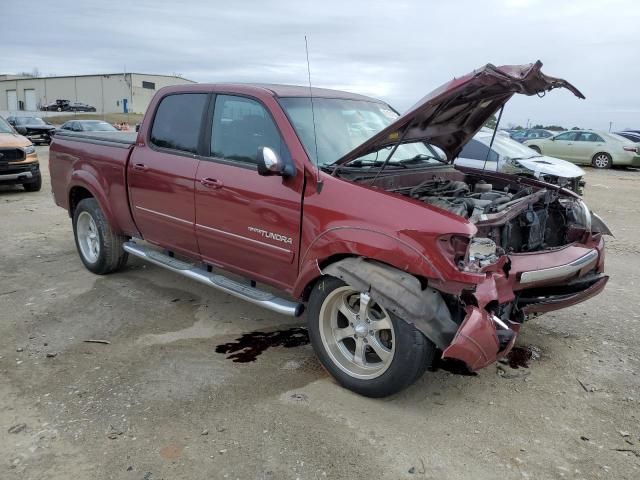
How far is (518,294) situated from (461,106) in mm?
1413

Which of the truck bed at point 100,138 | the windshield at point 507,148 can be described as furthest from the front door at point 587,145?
the truck bed at point 100,138

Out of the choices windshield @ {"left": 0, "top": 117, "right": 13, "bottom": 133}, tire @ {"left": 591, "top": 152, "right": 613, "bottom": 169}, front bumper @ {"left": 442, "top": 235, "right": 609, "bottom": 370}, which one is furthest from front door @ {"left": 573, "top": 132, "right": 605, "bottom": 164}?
windshield @ {"left": 0, "top": 117, "right": 13, "bottom": 133}

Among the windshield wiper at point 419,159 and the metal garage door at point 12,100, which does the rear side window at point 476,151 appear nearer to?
the windshield wiper at point 419,159

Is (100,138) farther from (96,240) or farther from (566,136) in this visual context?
(566,136)

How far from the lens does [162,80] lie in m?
67.5

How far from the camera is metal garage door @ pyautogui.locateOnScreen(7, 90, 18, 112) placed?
2795 inches

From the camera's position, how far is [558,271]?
354 centimetres

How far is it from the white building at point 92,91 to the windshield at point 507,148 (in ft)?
175

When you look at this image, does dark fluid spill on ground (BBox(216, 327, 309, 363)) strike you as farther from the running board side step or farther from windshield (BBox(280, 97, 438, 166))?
windshield (BBox(280, 97, 438, 166))

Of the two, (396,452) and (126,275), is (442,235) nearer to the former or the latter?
(396,452)

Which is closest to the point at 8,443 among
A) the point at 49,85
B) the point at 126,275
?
the point at 126,275

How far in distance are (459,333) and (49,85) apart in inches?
3024

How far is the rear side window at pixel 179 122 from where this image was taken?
4.42 m

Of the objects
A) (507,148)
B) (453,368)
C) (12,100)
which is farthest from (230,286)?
(12,100)
